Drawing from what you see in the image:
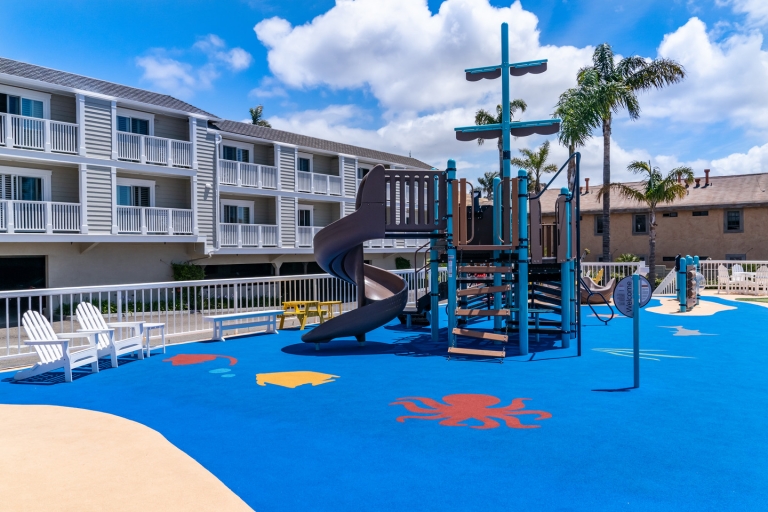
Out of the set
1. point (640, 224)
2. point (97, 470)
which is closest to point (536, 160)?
point (640, 224)

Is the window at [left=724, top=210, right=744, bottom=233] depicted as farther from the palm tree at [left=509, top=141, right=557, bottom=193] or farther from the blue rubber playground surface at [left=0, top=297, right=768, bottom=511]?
the blue rubber playground surface at [left=0, top=297, right=768, bottom=511]

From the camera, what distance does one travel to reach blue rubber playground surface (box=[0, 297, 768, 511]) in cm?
419

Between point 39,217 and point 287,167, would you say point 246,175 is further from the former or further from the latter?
point 39,217

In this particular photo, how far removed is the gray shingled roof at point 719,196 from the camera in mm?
34094

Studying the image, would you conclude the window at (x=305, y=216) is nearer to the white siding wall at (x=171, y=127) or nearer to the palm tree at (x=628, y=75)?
the white siding wall at (x=171, y=127)

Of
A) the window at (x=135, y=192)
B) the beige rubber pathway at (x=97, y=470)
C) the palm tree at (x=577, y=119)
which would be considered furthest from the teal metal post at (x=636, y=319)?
the window at (x=135, y=192)

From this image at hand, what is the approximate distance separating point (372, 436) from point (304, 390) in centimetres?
224

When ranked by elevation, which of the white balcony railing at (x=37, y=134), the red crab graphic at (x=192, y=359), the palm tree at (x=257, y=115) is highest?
the palm tree at (x=257, y=115)

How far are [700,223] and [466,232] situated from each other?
31051mm

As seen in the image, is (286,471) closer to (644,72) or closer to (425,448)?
(425,448)

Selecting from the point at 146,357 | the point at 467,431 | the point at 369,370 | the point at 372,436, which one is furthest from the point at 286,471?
the point at 146,357

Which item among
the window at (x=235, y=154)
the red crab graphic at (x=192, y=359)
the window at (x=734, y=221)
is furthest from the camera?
the window at (x=734, y=221)

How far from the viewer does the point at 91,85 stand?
2392 centimetres

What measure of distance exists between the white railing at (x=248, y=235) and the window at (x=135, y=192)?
3.50 m
